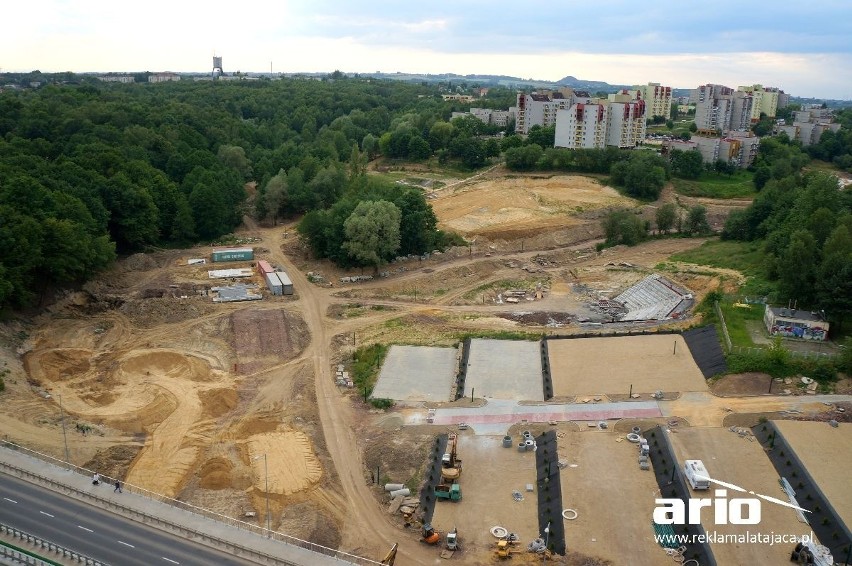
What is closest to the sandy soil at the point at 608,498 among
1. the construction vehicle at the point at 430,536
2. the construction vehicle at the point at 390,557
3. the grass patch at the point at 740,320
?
the construction vehicle at the point at 430,536

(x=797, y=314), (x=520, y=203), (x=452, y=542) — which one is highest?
(x=520, y=203)

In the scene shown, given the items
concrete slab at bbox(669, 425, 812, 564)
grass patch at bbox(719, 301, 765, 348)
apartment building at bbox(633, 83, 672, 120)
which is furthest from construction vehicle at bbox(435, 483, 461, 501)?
apartment building at bbox(633, 83, 672, 120)

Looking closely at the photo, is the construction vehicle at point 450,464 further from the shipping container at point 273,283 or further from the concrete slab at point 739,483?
the shipping container at point 273,283

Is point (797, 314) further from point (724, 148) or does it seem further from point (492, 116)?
point (492, 116)

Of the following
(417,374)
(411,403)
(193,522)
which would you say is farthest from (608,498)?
(193,522)

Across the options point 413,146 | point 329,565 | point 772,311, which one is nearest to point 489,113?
point 413,146

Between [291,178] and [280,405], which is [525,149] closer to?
[291,178]

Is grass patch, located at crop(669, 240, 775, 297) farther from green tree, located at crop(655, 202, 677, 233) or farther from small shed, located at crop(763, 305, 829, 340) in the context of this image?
small shed, located at crop(763, 305, 829, 340)
